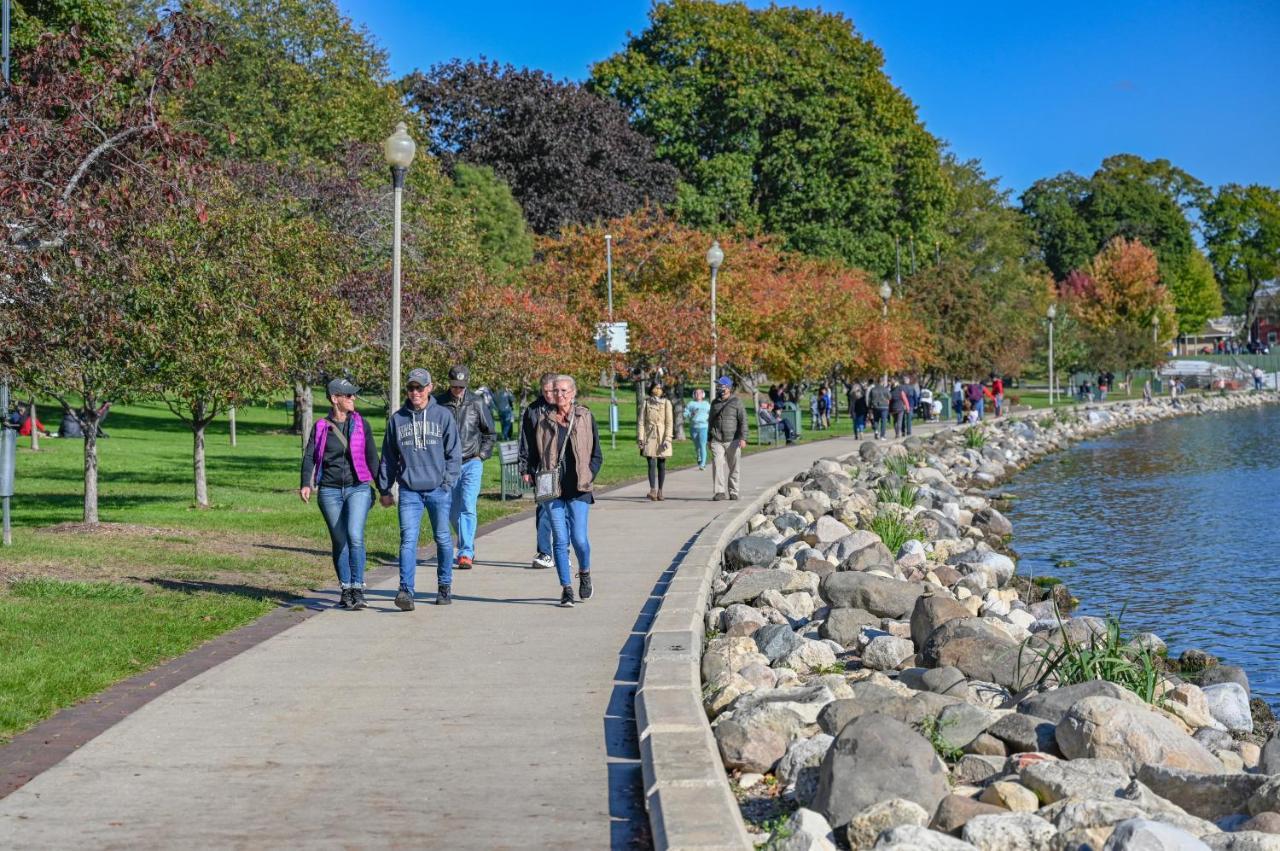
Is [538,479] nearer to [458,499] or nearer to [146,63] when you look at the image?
[458,499]

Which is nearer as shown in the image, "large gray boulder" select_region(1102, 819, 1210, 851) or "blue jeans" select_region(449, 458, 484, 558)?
"large gray boulder" select_region(1102, 819, 1210, 851)

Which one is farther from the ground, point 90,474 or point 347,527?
point 90,474

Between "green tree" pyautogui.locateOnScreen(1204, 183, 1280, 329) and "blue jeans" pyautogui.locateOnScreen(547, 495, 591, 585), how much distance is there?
123m

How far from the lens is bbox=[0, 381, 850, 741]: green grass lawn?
9.61 metres

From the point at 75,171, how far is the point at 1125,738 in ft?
29.7

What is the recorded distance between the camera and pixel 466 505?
1423 cm

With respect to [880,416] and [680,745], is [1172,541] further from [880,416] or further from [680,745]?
[880,416]

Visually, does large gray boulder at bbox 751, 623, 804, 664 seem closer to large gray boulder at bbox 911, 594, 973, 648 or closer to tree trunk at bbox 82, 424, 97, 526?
large gray boulder at bbox 911, 594, 973, 648

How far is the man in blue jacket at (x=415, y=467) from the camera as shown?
11.7m

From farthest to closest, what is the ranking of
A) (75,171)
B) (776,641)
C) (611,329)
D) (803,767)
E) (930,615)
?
1. (611,329)
2. (75,171)
3. (930,615)
4. (776,641)
5. (803,767)

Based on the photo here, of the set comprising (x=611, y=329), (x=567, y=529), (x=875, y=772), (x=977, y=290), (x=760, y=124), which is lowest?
(x=875, y=772)

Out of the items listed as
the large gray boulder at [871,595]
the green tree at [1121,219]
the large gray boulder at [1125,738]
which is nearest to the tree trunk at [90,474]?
the large gray boulder at [871,595]

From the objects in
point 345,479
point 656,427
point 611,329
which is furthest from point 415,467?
point 611,329

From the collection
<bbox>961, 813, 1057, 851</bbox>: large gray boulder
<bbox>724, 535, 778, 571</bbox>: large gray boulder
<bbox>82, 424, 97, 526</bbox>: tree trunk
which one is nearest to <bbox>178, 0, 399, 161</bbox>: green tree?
<bbox>82, 424, 97, 526</bbox>: tree trunk
